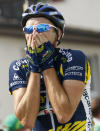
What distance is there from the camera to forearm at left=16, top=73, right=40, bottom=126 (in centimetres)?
295

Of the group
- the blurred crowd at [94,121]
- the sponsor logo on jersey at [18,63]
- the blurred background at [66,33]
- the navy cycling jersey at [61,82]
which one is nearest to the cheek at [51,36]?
the navy cycling jersey at [61,82]

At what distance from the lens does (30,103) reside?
295 centimetres

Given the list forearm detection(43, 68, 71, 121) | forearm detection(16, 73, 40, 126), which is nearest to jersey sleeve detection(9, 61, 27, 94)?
forearm detection(16, 73, 40, 126)

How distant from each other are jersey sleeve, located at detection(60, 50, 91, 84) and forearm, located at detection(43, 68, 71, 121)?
4.7 inches

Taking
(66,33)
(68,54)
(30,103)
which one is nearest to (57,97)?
(30,103)

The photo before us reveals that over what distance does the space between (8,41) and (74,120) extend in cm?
945

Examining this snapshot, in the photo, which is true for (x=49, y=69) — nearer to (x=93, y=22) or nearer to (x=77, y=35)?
(x=77, y=35)

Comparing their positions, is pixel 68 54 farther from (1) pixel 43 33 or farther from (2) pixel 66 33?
(2) pixel 66 33

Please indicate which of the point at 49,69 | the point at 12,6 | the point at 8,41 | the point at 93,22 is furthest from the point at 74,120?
the point at 93,22

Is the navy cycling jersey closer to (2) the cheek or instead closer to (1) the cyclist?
(1) the cyclist

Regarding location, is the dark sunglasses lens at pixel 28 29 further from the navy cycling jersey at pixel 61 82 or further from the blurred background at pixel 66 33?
the blurred background at pixel 66 33

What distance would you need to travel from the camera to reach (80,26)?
1528 centimetres

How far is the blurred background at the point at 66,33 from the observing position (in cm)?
1195

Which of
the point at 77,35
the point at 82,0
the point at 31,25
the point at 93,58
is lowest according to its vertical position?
the point at 93,58
